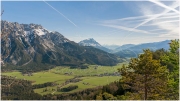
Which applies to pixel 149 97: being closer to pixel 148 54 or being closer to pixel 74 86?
pixel 148 54

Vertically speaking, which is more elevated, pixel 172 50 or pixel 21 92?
pixel 172 50

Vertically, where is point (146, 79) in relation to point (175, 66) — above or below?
below

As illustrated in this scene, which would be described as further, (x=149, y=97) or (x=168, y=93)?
(x=168, y=93)

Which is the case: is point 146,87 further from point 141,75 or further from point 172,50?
point 172,50

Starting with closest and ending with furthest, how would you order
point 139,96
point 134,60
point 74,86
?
point 139,96, point 134,60, point 74,86

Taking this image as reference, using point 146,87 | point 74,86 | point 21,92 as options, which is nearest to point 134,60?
point 146,87

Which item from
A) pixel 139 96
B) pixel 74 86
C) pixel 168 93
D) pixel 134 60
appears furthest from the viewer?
pixel 74 86

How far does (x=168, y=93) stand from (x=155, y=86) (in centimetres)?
291

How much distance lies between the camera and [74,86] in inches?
4719

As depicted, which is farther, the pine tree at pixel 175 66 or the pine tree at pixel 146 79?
the pine tree at pixel 175 66

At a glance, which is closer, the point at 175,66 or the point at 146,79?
the point at 146,79

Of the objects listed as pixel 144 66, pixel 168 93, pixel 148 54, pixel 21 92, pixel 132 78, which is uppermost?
pixel 148 54

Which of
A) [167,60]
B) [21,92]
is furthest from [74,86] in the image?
[167,60]

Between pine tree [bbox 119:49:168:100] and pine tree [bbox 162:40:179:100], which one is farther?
pine tree [bbox 162:40:179:100]
